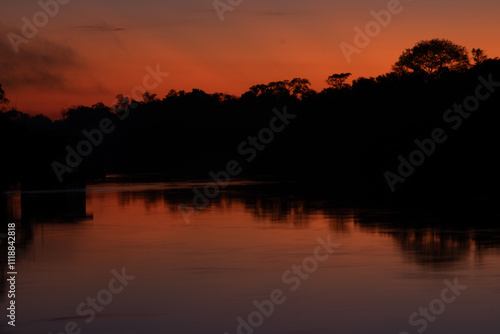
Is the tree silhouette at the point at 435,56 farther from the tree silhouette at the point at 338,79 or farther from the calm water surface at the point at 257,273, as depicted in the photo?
the calm water surface at the point at 257,273

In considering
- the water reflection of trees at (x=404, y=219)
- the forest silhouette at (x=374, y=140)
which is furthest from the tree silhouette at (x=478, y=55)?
the water reflection of trees at (x=404, y=219)

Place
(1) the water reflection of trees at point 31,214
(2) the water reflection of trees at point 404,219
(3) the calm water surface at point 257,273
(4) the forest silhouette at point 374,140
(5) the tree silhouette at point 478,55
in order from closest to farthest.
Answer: (3) the calm water surface at point 257,273, (2) the water reflection of trees at point 404,219, (1) the water reflection of trees at point 31,214, (4) the forest silhouette at point 374,140, (5) the tree silhouette at point 478,55

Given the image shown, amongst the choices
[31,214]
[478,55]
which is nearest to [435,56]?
[478,55]

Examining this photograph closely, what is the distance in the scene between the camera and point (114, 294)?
1572 centimetres

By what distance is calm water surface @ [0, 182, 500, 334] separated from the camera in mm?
13273

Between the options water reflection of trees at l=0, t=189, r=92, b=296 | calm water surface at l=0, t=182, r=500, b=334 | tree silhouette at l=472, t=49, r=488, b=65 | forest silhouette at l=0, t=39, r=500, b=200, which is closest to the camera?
calm water surface at l=0, t=182, r=500, b=334

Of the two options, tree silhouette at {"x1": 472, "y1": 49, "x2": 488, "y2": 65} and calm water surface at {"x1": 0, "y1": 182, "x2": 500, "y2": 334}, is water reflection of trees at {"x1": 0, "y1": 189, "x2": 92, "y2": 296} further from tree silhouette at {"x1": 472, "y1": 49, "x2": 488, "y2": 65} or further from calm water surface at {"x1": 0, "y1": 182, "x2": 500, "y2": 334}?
tree silhouette at {"x1": 472, "y1": 49, "x2": 488, "y2": 65}

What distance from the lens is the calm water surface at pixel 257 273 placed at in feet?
43.5

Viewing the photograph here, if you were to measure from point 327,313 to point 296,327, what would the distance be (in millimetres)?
1134

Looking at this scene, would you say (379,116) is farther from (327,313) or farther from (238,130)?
(327,313)

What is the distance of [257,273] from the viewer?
1792 cm

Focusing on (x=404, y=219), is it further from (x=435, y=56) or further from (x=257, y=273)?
(x=435, y=56)

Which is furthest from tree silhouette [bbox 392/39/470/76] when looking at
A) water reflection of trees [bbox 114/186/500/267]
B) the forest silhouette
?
water reflection of trees [bbox 114/186/500/267]

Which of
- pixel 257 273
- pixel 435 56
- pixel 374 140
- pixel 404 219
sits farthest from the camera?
pixel 435 56
